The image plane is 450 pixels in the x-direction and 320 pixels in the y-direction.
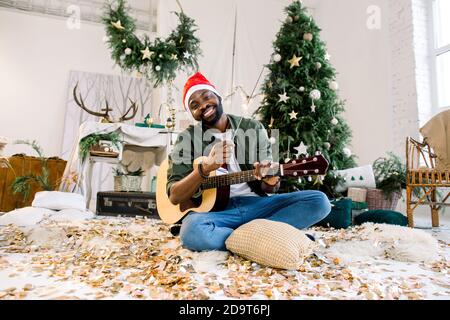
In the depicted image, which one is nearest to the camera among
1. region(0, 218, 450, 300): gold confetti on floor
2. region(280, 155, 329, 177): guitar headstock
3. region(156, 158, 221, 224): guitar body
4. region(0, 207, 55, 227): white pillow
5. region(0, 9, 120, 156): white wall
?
region(0, 218, 450, 300): gold confetti on floor

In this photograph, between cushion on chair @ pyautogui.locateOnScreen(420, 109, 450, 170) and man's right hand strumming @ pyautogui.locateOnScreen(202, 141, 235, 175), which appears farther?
cushion on chair @ pyautogui.locateOnScreen(420, 109, 450, 170)

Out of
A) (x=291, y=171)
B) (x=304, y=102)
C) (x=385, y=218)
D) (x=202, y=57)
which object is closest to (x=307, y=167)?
(x=291, y=171)

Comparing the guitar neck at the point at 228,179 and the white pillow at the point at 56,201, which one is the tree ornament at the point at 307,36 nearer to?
the guitar neck at the point at 228,179

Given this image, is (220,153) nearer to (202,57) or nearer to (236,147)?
(236,147)

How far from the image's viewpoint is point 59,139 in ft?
18.0

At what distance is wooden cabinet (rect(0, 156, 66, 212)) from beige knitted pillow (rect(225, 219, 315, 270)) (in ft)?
8.52

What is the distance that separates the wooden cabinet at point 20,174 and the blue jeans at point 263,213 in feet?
7.82

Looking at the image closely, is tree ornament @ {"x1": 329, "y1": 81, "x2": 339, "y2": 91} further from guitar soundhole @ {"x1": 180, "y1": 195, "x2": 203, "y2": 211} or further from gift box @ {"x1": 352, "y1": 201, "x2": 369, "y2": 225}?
guitar soundhole @ {"x1": 180, "y1": 195, "x2": 203, "y2": 211}

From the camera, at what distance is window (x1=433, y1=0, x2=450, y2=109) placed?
3.85 meters

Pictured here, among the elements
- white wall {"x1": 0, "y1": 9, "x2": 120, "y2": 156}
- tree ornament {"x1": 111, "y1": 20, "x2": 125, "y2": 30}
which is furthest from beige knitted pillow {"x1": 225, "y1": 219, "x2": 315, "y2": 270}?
white wall {"x1": 0, "y1": 9, "x2": 120, "y2": 156}

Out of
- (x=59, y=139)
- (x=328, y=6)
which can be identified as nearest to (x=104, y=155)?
(x=59, y=139)

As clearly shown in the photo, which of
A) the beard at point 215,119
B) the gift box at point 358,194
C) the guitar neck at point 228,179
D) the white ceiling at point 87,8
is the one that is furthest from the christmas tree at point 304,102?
the white ceiling at point 87,8

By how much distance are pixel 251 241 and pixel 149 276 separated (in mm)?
396

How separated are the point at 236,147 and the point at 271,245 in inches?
23.9
